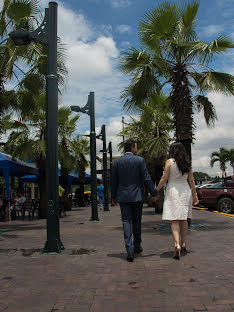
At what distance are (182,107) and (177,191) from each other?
4.04 m

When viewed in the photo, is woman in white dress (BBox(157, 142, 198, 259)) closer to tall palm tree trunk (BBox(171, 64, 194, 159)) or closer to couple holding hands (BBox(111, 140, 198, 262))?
couple holding hands (BBox(111, 140, 198, 262))

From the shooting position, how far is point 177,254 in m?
4.99

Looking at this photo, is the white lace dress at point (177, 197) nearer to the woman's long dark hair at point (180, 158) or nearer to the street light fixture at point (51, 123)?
the woman's long dark hair at point (180, 158)

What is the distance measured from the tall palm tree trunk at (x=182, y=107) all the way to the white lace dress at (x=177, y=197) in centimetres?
346

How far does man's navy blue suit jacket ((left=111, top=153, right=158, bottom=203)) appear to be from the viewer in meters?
5.20

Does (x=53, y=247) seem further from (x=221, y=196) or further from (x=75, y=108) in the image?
(x=221, y=196)

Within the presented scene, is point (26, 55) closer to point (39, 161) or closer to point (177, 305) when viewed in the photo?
point (39, 161)

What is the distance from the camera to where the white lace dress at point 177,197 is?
5.13 meters

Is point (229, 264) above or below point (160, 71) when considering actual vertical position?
below

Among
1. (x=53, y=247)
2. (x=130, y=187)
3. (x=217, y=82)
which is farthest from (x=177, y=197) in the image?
(x=217, y=82)

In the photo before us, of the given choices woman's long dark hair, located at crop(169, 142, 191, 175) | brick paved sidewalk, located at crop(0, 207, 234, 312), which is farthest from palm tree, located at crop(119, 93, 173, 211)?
woman's long dark hair, located at crop(169, 142, 191, 175)

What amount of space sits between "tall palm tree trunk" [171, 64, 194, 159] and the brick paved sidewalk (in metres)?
3.01

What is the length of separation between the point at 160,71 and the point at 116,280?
6.79 meters

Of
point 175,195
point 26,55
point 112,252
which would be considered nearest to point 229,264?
point 175,195
